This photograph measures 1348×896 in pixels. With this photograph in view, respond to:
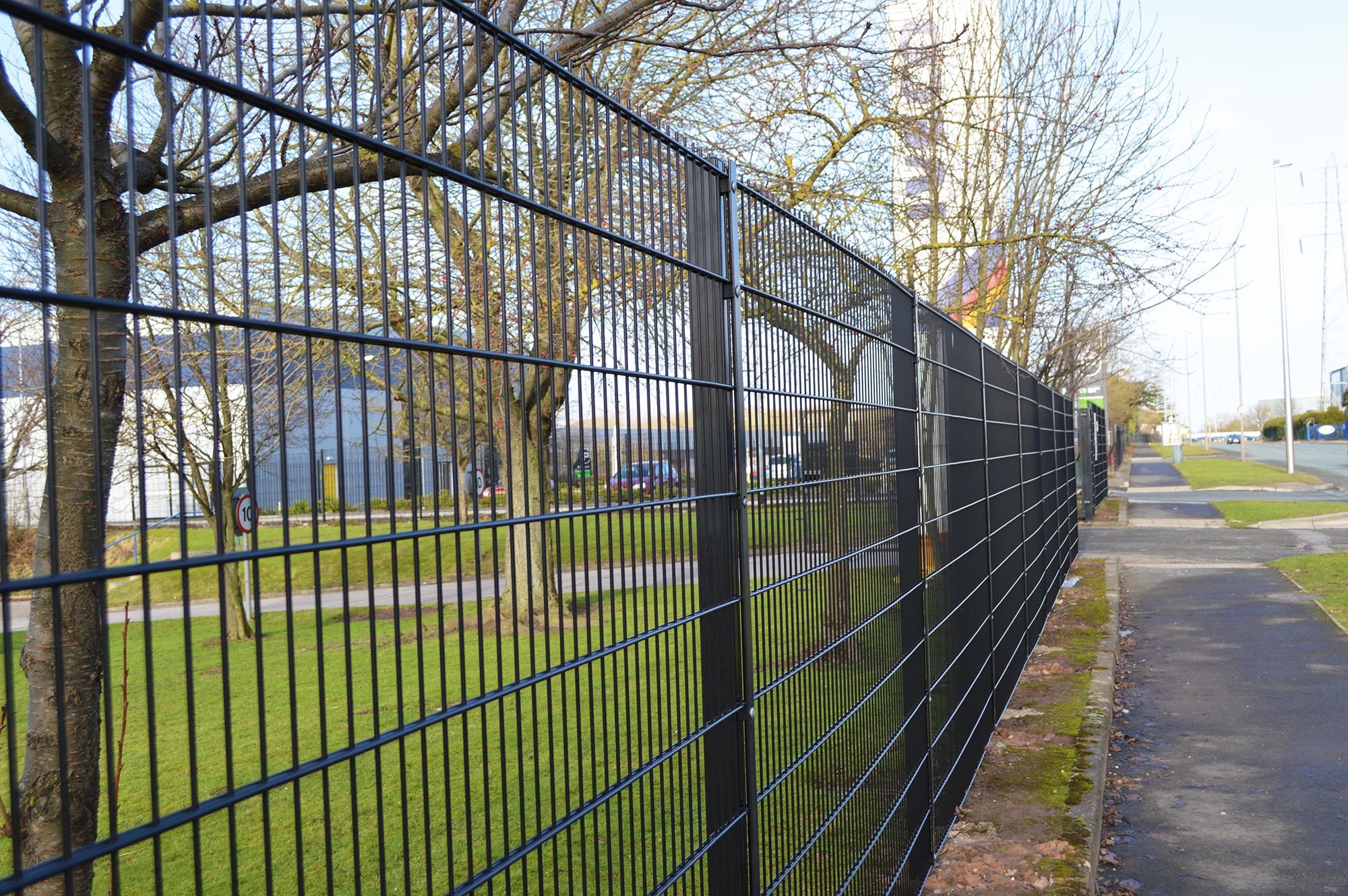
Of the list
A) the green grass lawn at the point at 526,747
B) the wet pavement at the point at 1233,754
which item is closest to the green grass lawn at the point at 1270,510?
the wet pavement at the point at 1233,754

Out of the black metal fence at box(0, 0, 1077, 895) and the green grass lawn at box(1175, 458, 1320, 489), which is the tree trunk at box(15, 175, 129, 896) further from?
the green grass lawn at box(1175, 458, 1320, 489)

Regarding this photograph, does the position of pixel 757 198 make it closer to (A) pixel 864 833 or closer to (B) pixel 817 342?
(B) pixel 817 342

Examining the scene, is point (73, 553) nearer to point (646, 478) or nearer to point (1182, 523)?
point (646, 478)

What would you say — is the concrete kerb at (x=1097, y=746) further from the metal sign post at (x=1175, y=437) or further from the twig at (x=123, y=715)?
the metal sign post at (x=1175, y=437)

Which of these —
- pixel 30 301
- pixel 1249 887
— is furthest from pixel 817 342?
pixel 1249 887

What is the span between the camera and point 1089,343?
24.3 m

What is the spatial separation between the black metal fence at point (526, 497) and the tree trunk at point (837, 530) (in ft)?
0.06

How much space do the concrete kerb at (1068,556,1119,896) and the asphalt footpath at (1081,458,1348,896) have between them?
16 cm

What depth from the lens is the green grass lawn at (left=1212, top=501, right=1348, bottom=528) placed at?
2436cm

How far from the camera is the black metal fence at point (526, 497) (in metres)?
1.28

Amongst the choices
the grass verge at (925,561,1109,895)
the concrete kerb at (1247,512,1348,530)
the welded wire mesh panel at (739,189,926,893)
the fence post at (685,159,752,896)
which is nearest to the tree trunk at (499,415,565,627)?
the fence post at (685,159,752,896)

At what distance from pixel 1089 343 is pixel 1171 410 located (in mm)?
88257

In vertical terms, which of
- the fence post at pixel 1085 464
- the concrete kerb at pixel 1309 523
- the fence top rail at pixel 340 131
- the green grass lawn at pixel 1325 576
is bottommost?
the concrete kerb at pixel 1309 523

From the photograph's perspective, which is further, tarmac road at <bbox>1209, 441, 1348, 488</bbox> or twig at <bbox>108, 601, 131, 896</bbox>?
tarmac road at <bbox>1209, 441, 1348, 488</bbox>
